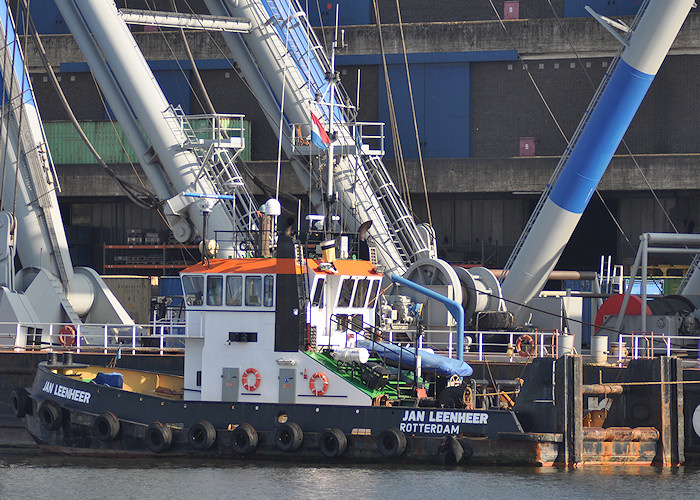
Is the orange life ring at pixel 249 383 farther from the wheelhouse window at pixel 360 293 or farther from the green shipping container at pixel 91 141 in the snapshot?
the green shipping container at pixel 91 141

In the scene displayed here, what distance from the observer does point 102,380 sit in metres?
27.8

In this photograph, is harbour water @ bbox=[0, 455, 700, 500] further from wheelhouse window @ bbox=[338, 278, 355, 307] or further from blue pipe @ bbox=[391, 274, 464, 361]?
wheelhouse window @ bbox=[338, 278, 355, 307]

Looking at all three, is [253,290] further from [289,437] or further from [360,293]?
[289,437]

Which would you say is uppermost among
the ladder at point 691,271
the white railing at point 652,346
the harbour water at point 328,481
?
the ladder at point 691,271

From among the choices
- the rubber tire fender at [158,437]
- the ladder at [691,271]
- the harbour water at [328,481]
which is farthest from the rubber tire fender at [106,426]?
the ladder at [691,271]

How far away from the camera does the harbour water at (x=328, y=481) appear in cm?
2312

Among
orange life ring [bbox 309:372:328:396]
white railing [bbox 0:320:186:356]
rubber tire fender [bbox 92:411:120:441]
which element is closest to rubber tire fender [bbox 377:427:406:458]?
orange life ring [bbox 309:372:328:396]

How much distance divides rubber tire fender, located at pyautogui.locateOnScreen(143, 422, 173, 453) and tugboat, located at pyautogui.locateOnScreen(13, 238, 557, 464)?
28 millimetres

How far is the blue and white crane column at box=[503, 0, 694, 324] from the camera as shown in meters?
32.7

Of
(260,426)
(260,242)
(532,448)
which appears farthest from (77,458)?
(532,448)

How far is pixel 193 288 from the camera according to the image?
88.2ft

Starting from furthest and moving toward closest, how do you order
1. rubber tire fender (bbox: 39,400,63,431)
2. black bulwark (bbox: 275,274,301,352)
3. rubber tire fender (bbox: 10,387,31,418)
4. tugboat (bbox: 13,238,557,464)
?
rubber tire fender (bbox: 10,387,31,418) → rubber tire fender (bbox: 39,400,63,431) → black bulwark (bbox: 275,274,301,352) → tugboat (bbox: 13,238,557,464)

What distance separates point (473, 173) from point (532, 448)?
2077 centimetres

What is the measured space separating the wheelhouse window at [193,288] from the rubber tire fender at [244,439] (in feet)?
9.24
